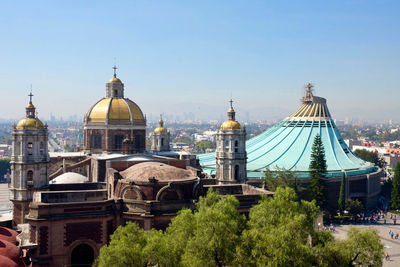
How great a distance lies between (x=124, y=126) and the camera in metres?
38.7

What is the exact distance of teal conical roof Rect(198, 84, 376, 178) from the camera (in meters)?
53.9

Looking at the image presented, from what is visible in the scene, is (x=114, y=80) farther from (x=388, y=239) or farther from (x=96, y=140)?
(x=388, y=239)

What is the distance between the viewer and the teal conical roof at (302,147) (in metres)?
53.9

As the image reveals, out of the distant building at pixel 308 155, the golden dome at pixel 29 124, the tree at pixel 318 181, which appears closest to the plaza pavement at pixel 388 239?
the tree at pixel 318 181

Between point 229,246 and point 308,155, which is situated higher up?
point 308,155

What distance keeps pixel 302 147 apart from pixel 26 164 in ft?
125

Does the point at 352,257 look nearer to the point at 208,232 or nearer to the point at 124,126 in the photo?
the point at 208,232

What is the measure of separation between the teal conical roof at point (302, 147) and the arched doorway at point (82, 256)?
95.6ft

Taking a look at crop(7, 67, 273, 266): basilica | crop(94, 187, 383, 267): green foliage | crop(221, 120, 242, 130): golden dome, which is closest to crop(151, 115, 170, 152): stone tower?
crop(7, 67, 273, 266): basilica

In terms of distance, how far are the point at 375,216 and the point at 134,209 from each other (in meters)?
31.9

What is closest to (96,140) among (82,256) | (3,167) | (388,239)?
(82,256)

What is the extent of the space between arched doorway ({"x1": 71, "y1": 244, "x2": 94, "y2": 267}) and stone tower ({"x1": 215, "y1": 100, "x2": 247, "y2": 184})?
1599 cm

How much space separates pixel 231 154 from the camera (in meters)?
38.3

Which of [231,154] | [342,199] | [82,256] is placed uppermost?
[231,154]
